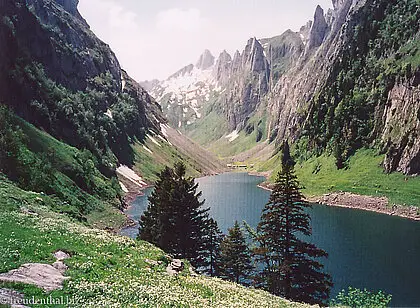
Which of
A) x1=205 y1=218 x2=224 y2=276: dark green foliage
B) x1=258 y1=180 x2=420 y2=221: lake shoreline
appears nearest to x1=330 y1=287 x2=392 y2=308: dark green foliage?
x1=205 y1=218 x2=224 y2=276: dark green foliage

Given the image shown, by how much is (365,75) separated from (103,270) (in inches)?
6296

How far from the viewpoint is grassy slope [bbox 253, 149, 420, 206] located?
10656 centimetres

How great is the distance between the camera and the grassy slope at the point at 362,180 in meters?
107

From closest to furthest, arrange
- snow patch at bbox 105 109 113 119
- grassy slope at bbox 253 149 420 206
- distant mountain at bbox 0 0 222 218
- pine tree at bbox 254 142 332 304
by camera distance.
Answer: pine tree at bbox 254 142 332 304 → distant mountain at bbox 0 0 222 218 → grassy slope at bbox 253 149 420 206 → snow patch at bbox 105 109 113 119

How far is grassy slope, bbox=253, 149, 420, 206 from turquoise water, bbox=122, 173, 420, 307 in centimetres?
1071

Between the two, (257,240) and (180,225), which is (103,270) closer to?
(257,240)

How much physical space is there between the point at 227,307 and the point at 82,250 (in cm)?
1214

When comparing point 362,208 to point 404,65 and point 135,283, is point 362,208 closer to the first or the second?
point 404,65

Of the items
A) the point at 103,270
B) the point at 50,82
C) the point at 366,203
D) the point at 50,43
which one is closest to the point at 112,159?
the point at 50,82

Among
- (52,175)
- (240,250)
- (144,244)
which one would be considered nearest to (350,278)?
(240,250)

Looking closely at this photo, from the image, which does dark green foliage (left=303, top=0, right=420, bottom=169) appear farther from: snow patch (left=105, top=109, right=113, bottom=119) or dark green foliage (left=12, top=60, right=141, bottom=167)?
snow patch (left=105, top=109, right=113, bottom=119)

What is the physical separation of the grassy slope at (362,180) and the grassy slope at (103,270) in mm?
89774

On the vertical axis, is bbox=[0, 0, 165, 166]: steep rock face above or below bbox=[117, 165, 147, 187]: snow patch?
above

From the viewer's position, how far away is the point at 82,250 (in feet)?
89.5
